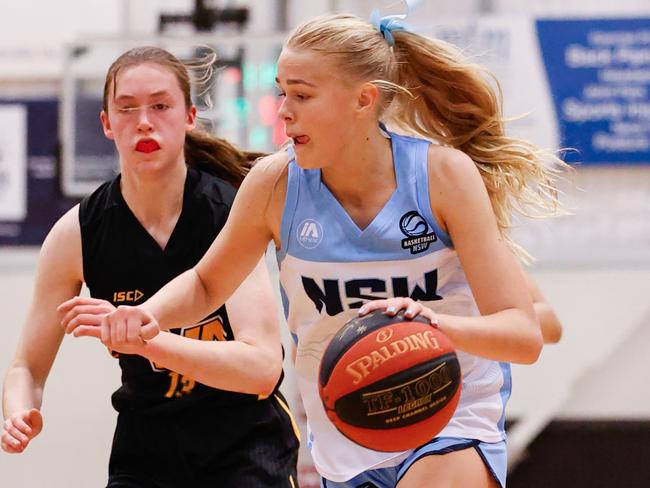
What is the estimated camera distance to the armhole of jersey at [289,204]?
2.81 m

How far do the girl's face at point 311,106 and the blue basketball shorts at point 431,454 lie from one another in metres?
0.71

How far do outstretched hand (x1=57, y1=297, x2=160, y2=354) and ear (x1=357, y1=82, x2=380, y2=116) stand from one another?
720mm

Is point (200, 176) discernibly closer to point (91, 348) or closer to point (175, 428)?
point (175, 428)

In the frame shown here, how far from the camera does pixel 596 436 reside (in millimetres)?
6160

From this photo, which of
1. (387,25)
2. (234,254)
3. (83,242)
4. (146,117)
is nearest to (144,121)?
(146,117)

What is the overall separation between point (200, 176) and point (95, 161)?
283 cm

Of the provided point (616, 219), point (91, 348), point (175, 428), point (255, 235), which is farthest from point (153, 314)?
point (616, 219)

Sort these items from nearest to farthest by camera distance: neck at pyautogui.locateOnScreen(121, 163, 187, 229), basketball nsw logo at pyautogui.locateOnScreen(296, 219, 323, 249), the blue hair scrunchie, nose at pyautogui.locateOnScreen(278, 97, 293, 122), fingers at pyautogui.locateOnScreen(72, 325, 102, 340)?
fingers at pyautogui.locateOnScreen(72, 325, 102, 340) < nose at pyautogui.locateOnScreen(278, 97, 293, 122) < basketball nsw logo at pyautogui.locateOnScreen(296, 219, 323, 249) < the blue hair scrunchie < neck at pyautogui.locateOnScreen(121, 163, 187, 229)

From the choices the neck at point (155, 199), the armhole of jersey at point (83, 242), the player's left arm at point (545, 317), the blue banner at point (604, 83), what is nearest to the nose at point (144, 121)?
the neck at point (155, 199)

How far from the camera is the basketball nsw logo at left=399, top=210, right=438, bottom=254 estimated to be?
271cm

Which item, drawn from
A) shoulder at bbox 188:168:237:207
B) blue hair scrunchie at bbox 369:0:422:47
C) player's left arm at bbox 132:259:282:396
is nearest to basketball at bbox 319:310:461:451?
player's left arm at bbox 132:259:282:396

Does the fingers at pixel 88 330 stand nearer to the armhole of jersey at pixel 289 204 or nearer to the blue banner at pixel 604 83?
the armhole of jersey at pixel 289 204

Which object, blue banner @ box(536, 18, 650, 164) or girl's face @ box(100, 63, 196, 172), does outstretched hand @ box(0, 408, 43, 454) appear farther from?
blue banner @ box(536, 18, 650, 164)

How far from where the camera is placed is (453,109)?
305 cm
